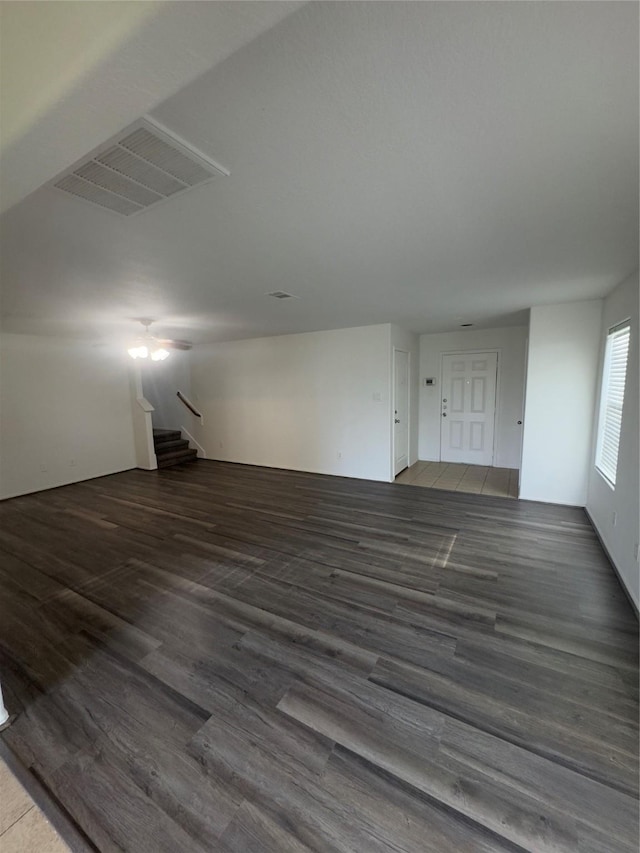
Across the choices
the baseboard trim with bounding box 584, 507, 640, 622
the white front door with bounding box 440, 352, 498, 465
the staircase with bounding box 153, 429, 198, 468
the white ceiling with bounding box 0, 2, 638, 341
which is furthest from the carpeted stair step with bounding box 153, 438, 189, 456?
the baseboard trim with bounding box 584, 507, 640, 622

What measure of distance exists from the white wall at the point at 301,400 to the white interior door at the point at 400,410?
23cm

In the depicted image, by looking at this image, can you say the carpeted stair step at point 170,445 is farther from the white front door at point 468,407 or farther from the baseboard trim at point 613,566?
the baseboard trim at point 613,566

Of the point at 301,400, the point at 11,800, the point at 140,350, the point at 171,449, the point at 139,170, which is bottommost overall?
the point at 11,800

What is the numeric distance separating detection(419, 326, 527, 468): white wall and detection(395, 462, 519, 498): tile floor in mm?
389

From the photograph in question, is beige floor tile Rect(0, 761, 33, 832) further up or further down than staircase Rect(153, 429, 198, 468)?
further down

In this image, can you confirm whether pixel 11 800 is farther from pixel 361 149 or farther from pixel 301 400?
pixel 301 400

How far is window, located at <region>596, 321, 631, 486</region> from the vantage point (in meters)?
3.12

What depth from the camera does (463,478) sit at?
5461mm

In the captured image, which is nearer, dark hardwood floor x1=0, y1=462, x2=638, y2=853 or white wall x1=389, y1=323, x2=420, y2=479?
dark hardwood floor x1=0, y1=462, x2=638, y2=853

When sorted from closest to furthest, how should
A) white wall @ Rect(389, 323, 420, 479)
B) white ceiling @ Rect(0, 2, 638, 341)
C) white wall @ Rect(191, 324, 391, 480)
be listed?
white ceiling @ Rect(0, 2, 638, 341) → white wall @ Rect(191, 324, 391, 480) → white wall @ Rect(389, 323, 420, 479)

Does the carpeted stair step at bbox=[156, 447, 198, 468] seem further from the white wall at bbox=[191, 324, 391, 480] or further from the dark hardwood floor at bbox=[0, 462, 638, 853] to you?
the dark hardwood floor at bbox=[0, 462, 638, 853]

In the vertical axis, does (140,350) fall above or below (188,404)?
above

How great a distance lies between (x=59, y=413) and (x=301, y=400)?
13.3ft

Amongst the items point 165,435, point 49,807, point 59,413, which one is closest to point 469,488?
point 49,807
